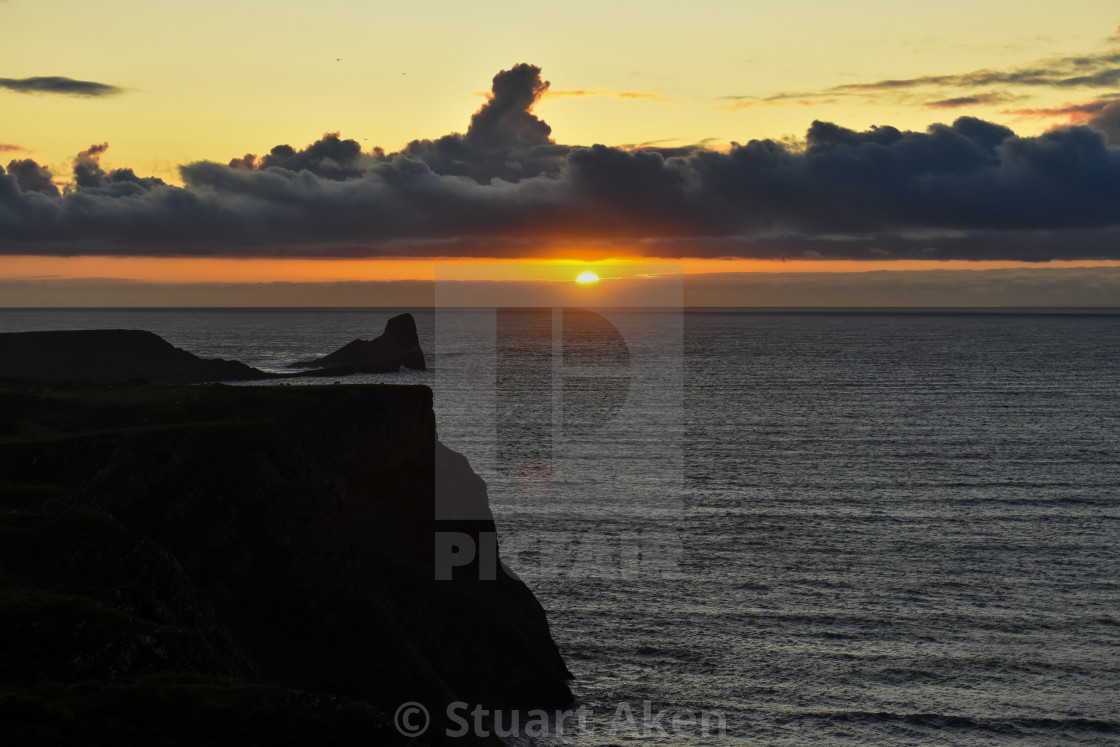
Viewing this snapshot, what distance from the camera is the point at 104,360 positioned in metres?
154

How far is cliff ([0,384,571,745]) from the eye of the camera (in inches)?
1107

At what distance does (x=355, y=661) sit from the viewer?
1524 inches

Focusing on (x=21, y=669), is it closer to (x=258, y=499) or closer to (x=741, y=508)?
(x=258, y=499)

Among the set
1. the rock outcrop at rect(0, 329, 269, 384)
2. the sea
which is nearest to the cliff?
the sea

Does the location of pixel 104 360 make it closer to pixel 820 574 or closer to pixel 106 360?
pixel 106 360

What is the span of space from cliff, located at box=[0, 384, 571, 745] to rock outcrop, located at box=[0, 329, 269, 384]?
321 feet

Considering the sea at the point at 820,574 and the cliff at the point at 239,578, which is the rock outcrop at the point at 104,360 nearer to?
the sea at the point at 820,574

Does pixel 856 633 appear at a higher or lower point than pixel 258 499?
lower

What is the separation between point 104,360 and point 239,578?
13034 cm

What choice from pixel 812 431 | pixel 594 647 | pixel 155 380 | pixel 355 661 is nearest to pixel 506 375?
pixel 155 380

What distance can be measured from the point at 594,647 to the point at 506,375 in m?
148

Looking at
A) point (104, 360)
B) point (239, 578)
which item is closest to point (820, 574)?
point (239, 578)

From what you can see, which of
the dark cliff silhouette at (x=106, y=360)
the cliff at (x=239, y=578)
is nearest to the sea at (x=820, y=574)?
the cliff at (x=239, y=578)

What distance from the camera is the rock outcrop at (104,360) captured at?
474ft
